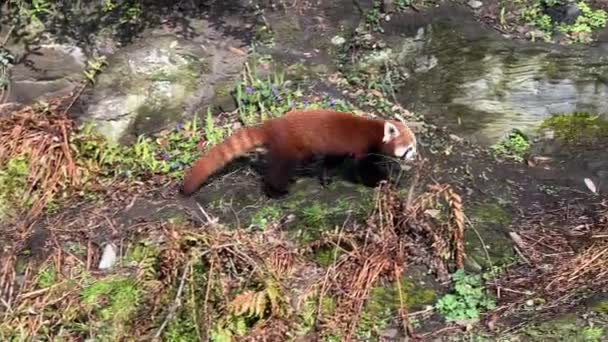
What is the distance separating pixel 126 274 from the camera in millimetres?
4523

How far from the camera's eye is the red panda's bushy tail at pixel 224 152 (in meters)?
4.87

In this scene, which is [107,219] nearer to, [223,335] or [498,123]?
[223,335]

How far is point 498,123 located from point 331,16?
1.67 m

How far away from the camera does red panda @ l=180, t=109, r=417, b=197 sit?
486 cm

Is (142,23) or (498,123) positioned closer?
(498,123)

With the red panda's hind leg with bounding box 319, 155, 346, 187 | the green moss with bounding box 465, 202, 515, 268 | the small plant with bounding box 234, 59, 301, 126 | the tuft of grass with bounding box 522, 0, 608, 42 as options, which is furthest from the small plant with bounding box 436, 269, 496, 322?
the tuft of grass with bounding box 522, 0, 608, 42

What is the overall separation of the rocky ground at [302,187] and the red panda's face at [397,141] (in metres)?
0.19

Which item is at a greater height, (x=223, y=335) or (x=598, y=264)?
(x=598, y=264)

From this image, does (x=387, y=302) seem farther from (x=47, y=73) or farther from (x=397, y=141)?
(x=47, y=73)

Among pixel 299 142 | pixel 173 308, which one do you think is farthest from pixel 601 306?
pixel 173 308

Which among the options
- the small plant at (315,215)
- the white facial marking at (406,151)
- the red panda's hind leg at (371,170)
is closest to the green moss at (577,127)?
the white facial marking at (406,151)

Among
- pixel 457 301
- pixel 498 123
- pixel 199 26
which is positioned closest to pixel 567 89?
pixel 498 123

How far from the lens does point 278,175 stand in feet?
15.9

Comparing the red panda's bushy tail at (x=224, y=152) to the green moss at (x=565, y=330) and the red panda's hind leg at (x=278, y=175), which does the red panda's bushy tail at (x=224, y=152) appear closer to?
the red panda's hind leg at (x=278, y=175)
